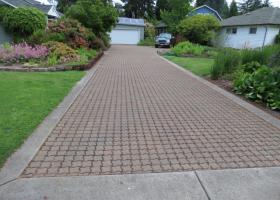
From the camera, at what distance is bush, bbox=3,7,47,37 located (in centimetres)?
1752

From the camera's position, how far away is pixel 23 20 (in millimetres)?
17500

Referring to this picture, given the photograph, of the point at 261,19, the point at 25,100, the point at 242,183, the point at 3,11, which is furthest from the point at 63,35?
the point at 261,19

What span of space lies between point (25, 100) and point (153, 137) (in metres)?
3.32

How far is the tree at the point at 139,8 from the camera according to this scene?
5475 centimetres

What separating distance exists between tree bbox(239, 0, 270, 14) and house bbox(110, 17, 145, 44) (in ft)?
114

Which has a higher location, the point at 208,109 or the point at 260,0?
the point at 260,0

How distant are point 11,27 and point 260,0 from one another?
199ft

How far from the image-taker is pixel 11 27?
1794 cm

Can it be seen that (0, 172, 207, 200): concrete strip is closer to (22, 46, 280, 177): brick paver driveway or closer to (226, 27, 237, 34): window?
(22, 46, 280, 177): brick paver driveway

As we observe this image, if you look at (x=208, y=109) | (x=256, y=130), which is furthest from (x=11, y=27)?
(x=256, y=130)

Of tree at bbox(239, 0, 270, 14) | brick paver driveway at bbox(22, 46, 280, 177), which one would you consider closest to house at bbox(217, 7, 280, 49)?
brick paver driveway at bbox(22, 46, 280, 177)

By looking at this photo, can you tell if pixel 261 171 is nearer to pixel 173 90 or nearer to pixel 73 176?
pixel 73 176

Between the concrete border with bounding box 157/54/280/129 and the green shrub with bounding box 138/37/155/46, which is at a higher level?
the concrete border with bounding box 157/54/280/129

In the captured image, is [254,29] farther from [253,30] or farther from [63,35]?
[63,35]
